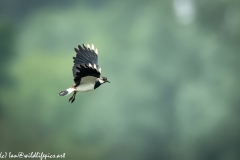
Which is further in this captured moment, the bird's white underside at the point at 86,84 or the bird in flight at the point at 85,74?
the bird's white underside at the point at 86,84

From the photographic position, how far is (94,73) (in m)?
7.30

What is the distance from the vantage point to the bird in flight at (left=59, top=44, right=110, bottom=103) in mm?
7297

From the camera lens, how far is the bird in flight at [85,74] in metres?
7.30

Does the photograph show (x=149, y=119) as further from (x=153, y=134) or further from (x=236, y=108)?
(x=236, y=108)

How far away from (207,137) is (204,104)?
236 centimetres

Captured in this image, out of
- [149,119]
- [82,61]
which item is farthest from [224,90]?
[82,61]

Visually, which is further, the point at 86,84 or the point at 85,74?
the point at 86,84

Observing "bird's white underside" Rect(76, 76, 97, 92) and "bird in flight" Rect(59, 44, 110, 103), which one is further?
"bird's white underside" Rect(76, 76, 97, 92)

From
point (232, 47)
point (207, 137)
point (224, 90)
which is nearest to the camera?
point (207, 137)

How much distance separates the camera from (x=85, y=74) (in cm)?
736

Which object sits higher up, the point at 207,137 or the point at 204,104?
the point at 204,104

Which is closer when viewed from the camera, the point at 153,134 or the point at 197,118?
the point at 153,134

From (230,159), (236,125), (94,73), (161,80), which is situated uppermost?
(161,80)

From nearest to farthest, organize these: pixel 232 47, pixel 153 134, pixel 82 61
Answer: pixel 82 61, pixel 153 134, pixel 232 47
